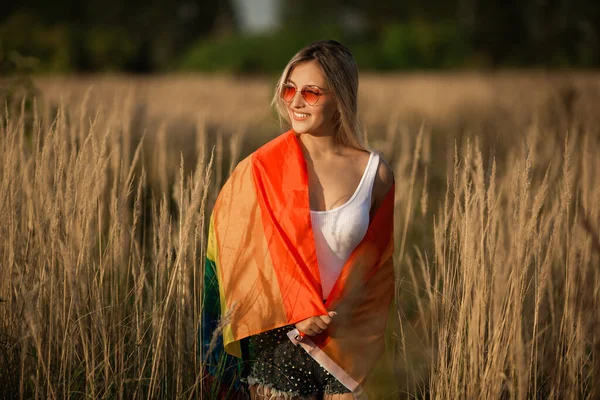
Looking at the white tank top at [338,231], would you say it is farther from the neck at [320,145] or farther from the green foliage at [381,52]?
the green foliage at [381,52]

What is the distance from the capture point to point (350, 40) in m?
32.7

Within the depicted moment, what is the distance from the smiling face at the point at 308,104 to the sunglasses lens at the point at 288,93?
0.01m

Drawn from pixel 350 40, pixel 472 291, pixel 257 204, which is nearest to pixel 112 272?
pixel 257 204

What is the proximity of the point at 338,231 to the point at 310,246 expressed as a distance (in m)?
0.10

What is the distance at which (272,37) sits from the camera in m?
31.9

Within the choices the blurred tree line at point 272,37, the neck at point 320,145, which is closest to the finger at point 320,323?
the neck at point 320,145

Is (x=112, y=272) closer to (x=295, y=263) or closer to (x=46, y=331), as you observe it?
(x=46, y=331)

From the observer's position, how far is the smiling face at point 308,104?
1948 millimetres

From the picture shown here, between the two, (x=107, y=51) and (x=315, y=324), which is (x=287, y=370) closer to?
(x=315, y=324)

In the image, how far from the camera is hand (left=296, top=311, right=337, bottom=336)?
1835mm

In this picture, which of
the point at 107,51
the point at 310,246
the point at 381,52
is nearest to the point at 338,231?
the point at 310,246

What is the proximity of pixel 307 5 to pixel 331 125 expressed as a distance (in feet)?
180

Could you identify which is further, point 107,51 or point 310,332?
point 107,51

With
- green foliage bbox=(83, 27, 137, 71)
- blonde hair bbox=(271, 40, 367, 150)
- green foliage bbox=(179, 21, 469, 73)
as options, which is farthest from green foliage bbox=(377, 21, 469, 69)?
blonde hair bbox=(271, 40, 367, 150)
